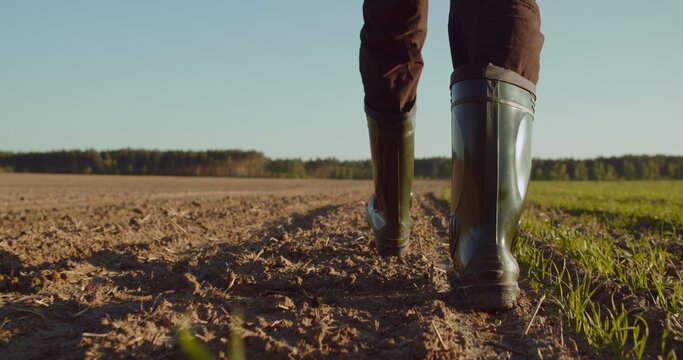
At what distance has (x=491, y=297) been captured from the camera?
1.91 meters

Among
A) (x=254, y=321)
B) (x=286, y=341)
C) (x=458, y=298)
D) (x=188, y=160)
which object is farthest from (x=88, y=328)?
(x=188, y=160)

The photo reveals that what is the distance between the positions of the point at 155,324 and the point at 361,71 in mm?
1475

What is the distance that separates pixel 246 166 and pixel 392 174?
5485 cm

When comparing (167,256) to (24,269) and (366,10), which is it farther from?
(366,10)

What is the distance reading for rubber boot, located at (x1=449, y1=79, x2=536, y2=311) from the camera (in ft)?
6.30

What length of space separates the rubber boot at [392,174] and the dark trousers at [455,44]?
0.08 m

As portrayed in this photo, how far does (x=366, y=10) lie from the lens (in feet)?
7.96

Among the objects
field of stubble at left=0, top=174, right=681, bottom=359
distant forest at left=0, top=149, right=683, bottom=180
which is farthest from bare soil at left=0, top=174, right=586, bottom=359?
distant forest at left=0, top=149, right=683, bottom=180

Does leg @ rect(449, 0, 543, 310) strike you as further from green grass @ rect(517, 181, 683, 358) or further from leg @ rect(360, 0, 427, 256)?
leg @ rect(360, 0, 427, 256)

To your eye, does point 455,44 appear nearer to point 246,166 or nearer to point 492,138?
point 492,138

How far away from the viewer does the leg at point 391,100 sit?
2.43 m

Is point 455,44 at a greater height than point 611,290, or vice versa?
point 455,44

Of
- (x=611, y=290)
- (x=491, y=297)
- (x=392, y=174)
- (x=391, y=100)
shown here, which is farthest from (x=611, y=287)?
(x=391, y=100)

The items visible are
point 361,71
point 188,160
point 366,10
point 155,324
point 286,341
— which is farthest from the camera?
point 188,160
